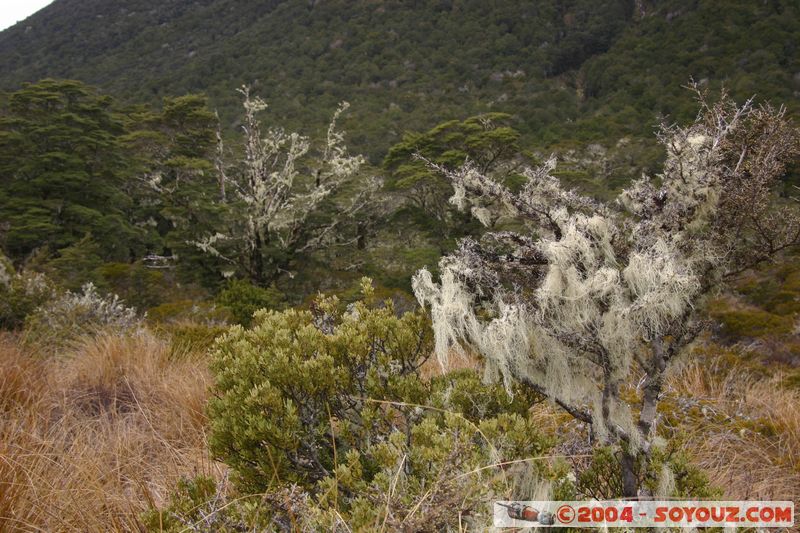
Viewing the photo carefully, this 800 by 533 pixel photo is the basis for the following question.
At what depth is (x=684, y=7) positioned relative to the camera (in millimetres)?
46625

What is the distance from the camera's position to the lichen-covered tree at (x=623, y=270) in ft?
6.12

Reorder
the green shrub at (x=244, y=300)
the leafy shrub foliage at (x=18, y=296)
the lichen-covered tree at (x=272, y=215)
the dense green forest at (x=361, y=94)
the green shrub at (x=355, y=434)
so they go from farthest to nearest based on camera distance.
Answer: the dense green forest at (x=361, y=94), the lichen-covered tree at (x=272, y=215), the green shrub at (x=244, y=300), the leafy shrub foliage at (x=18, y=296), the green shrub at (x=355, y=434)

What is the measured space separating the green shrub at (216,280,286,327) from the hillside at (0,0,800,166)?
2187 cm

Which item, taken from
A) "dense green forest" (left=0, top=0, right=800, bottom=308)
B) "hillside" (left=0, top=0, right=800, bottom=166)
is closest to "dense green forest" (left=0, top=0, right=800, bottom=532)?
"dense green forest" (left=0, top=0, right=800, bottom=308)

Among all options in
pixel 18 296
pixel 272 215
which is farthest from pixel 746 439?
pixel 272 215

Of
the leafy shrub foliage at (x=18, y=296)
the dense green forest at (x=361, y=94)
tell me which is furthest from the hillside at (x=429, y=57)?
the leafy shrub foliage at (x=18, y=296)

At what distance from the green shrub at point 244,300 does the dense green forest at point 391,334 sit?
0.07 metres

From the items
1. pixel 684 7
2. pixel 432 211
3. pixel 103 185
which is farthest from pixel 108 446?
pixel 684 7

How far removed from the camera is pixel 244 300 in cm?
993

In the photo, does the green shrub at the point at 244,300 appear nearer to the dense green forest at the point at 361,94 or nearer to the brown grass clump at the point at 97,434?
the dense green forest at the point at 361,94

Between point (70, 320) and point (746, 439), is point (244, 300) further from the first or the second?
point (746, 439)

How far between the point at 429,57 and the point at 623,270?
53070 mm

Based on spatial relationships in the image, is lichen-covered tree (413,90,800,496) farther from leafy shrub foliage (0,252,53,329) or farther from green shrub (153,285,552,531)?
leafy shrub foliage (0,252,53,329)

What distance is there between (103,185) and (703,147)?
17031 millimetres
